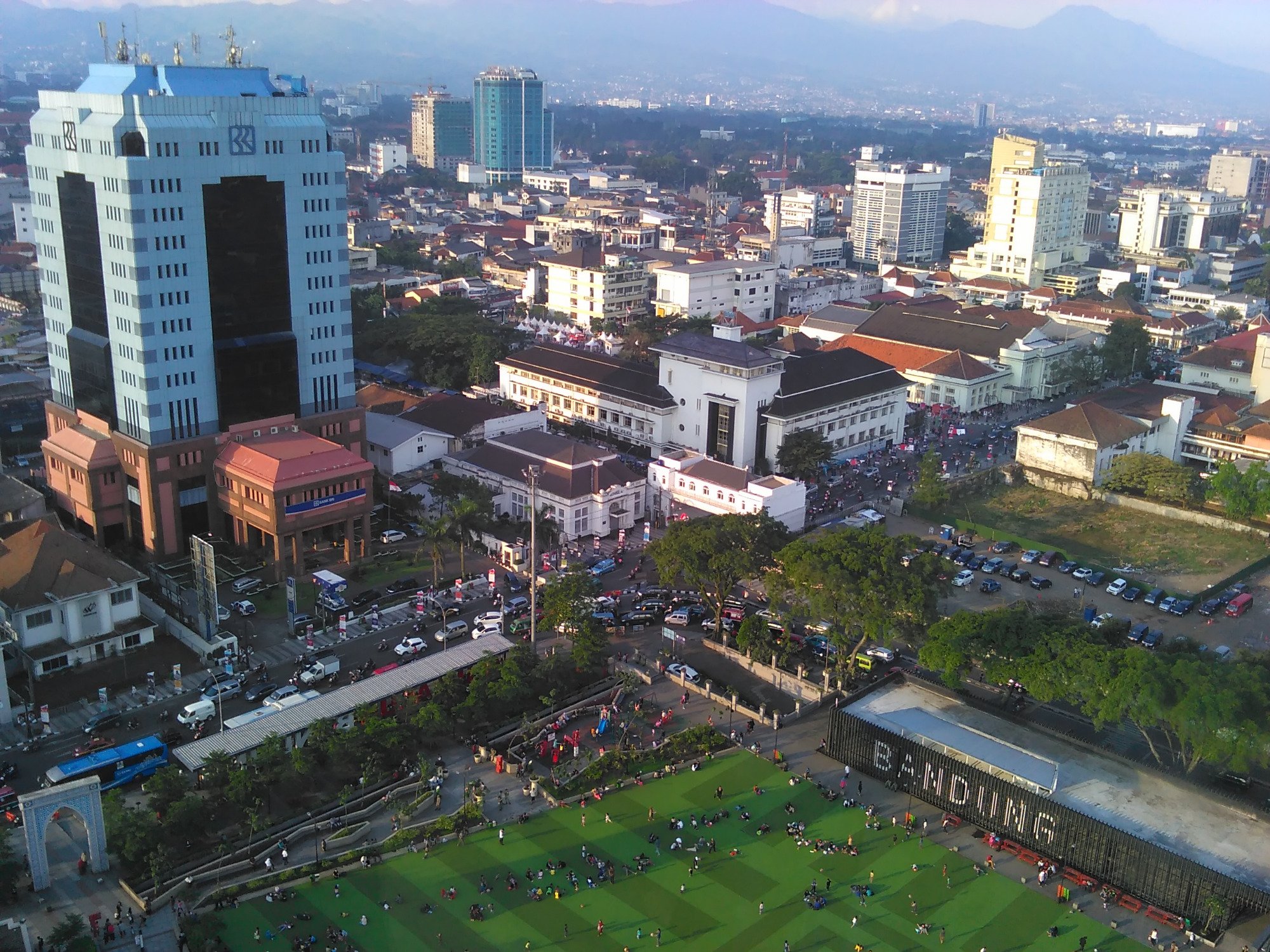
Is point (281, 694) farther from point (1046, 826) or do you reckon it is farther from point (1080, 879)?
point (1080, 879)

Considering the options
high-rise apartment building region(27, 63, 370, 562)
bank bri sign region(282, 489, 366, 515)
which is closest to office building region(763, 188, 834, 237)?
high-rise apartment building region(27, 63, 370, 562)

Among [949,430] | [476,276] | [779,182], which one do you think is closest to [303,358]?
[949,430]

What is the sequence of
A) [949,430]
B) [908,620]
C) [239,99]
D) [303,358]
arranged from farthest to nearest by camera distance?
[949,430] < [303,358] < [239,99] < [908,620]

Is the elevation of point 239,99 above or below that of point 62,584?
above

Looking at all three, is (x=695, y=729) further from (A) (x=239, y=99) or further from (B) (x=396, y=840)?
(A) (x=239, y=99)

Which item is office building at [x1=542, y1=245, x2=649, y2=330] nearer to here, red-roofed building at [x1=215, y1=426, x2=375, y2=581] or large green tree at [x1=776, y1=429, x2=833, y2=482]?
large green tree at [x1=776, y1=429, x2=833, y2=482]

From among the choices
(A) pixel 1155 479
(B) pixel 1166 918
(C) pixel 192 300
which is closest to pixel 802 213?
(A) pixel 1155 479
